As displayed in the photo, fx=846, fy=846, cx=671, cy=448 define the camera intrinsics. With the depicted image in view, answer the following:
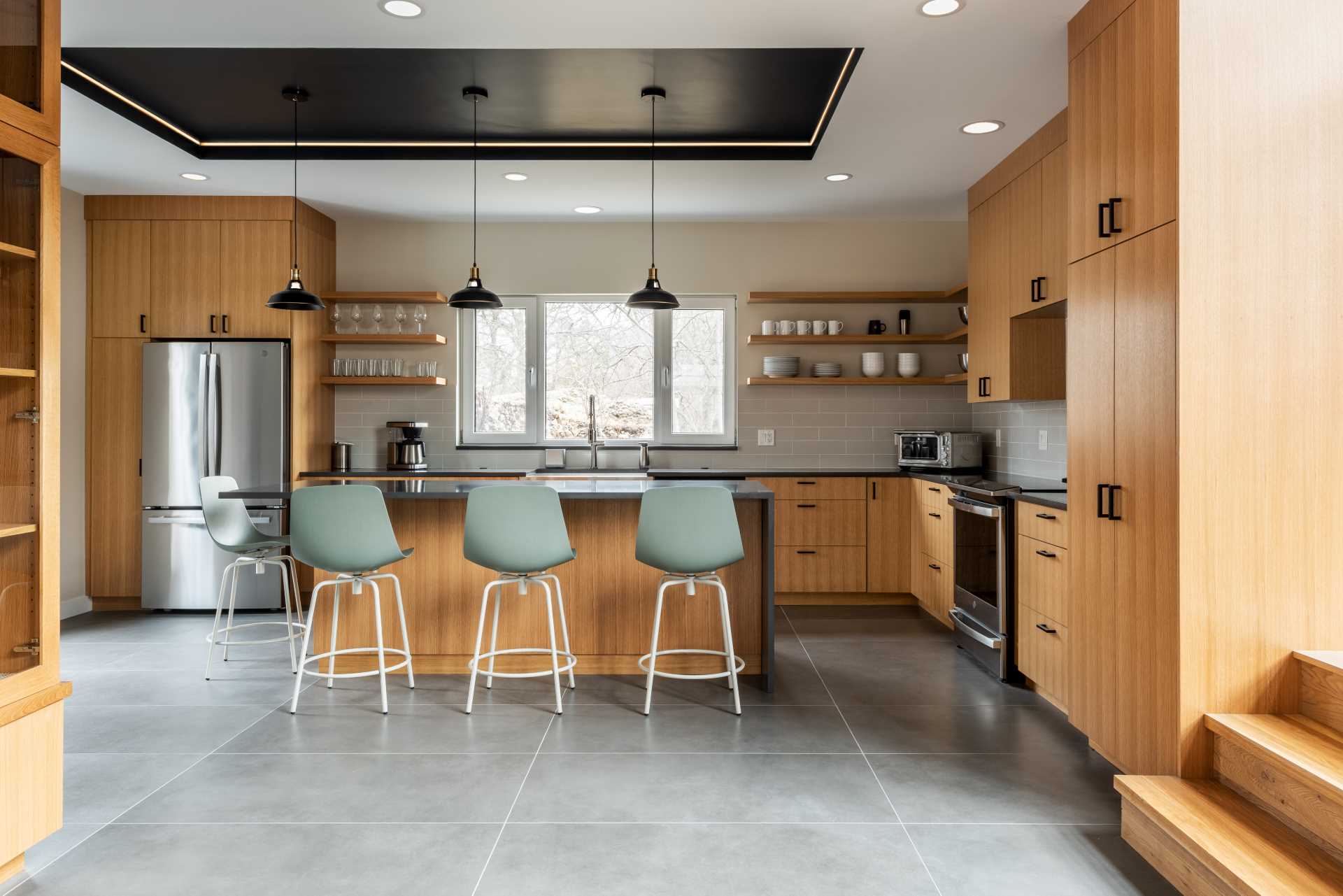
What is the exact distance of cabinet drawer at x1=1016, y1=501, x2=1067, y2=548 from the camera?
11.3ft

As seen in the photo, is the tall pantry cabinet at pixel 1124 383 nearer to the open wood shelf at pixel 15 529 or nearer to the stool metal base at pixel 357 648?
the stool metal base at pixel 357 648

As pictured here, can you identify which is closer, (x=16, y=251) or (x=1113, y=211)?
(x=16, y=251)

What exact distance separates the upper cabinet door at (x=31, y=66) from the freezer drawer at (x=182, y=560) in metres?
3.41

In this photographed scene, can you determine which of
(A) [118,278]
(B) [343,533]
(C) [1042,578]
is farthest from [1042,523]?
(A) [118,278]

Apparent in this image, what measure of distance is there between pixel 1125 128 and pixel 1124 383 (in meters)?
0.80

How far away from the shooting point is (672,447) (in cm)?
620

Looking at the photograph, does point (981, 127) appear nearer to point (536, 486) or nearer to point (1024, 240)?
point (1024, 240)

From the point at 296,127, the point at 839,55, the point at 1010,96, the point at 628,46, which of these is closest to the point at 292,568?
the point at 296,127

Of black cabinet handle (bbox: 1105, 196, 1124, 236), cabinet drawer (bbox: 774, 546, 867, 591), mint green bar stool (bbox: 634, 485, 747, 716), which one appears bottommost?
cabinet drawer (bbox: 774, 546, 867, 591)

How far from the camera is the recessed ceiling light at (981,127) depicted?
13.3ft

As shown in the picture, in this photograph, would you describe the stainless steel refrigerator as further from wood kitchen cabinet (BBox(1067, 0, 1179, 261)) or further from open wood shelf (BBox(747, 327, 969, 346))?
wood kitchen cabinet (BBox(1067, 0, 1179, 261))

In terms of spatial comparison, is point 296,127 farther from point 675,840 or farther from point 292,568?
point 675,840

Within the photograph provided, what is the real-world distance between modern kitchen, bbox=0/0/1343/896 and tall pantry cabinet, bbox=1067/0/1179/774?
0.02 metres

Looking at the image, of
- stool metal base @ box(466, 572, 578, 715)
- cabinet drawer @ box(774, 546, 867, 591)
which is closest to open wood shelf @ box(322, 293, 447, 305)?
stool metal base @ box(466, 572, 578, 715)
